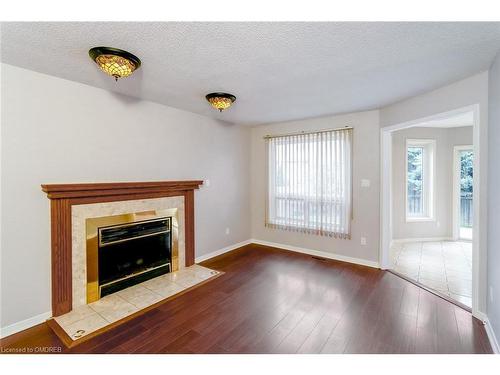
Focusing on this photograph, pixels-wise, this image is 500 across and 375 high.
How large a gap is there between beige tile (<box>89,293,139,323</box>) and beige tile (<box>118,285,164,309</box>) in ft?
0.18

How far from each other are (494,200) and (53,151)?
416 centimetres

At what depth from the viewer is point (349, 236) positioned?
12.8 ft

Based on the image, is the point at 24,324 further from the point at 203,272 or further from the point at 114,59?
the point at 114,59

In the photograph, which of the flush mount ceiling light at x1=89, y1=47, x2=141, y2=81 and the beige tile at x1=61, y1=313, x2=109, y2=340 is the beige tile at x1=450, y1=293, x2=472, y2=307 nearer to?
the beige tile at x1=61, y1=313, x2=109, y2=340

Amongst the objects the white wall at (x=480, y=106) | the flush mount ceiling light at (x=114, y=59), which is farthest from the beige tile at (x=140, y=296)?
the white wall at (x=480, y=106)

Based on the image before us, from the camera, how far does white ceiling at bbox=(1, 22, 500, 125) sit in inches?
60.9

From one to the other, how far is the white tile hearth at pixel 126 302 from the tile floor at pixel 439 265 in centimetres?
304

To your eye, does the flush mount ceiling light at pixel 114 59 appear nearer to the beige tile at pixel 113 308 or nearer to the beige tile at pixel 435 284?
the beige tile at pixel 113 308

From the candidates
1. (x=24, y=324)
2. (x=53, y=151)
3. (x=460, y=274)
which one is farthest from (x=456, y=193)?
(x=24, y=324)

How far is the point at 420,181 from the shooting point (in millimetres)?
5441
